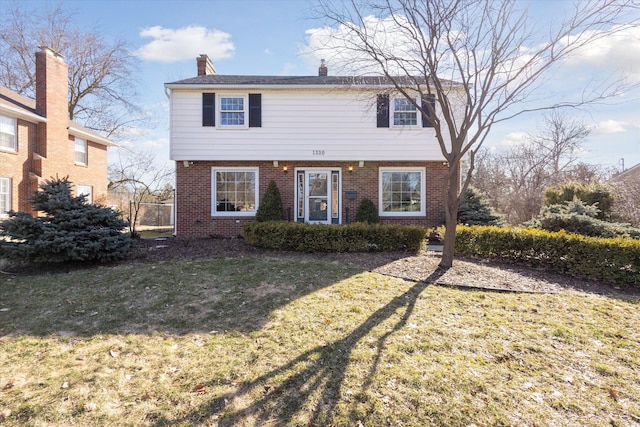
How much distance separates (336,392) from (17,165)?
1691 centimetres

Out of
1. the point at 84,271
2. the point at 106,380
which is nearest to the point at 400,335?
the point at 106,380

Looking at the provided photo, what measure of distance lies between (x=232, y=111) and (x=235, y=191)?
2760 mm

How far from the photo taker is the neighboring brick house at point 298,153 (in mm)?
11008

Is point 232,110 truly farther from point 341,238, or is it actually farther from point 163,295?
point 163,295

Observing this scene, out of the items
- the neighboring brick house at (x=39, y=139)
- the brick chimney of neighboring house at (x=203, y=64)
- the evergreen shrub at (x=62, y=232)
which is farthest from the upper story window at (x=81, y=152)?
the evergreen shrub at (x=62, y=232)

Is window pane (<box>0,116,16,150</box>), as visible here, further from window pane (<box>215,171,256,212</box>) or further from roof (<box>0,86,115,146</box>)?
window pane (<box>215,171,256,212</box>)

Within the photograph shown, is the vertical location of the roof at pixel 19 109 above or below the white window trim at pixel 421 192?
above

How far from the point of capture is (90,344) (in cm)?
352

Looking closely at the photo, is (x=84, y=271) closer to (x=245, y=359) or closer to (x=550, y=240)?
(x=245, y=359)

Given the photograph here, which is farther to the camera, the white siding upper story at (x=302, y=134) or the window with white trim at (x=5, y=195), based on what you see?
the window with white trim at (x=5, y=195)

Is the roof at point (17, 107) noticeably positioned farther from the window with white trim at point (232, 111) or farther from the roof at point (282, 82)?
the window with white trim at point (232, 111)

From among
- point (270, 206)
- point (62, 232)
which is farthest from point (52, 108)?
point (270, 206)

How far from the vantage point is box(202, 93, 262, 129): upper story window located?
10977 mm

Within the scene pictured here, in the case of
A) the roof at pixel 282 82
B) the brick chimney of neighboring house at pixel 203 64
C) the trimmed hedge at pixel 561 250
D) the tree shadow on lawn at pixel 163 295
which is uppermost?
the brick chimney of neighboring house at pixel 203 64
